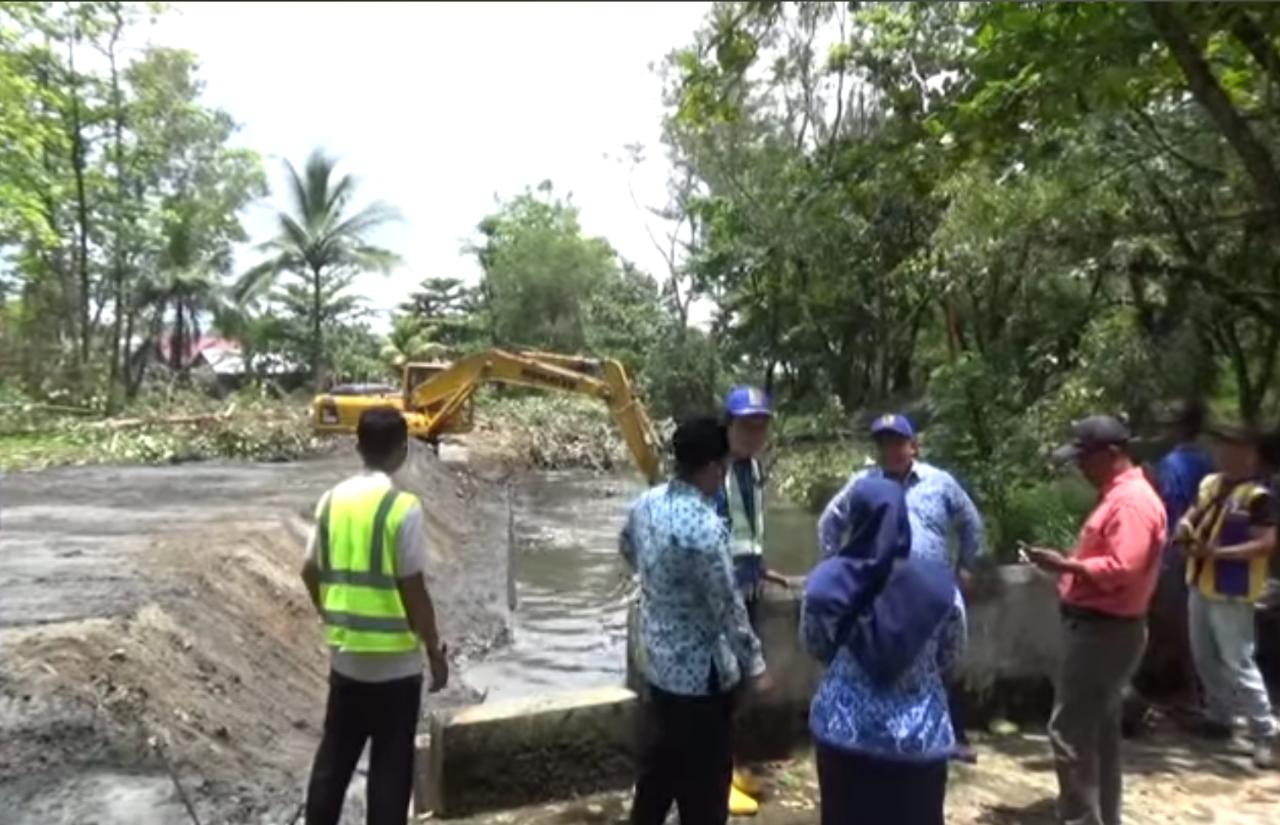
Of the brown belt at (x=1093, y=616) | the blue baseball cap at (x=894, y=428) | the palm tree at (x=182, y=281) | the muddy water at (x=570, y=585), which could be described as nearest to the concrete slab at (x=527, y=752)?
the blue baseball cap at (x=894, y=428)

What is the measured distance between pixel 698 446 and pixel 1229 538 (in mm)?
3393

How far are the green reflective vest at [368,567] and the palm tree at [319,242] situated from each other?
3891 cm

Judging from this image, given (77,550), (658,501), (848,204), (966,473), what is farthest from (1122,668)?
(77,550)

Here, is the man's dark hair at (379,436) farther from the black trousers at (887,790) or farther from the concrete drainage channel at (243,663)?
the black trousers at (887,790)

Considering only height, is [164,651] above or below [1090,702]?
below

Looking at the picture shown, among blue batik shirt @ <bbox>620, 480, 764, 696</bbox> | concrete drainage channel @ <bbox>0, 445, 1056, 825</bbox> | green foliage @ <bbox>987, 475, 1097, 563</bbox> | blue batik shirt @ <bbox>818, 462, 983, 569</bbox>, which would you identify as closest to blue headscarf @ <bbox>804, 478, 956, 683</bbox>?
blue batik shirt @ <bbox>620, 480, 764, 696</bbox>

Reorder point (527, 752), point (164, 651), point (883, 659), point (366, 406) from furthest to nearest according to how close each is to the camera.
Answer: point (366, 406)
point (164, 651)
point (527, 752)
point (883, 659)

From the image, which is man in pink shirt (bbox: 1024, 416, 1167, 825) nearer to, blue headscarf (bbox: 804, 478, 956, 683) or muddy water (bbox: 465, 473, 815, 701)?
blue headscarf (bbox: 804, 478, 956, 683)

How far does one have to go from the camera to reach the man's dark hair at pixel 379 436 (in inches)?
172

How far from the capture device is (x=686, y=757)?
4148mm

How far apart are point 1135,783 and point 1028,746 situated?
1.88 ft

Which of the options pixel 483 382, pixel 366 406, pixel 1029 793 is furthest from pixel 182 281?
pixel 1029 793

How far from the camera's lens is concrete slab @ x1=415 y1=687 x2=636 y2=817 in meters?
5.32

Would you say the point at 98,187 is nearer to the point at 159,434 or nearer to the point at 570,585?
the point at 159,434
